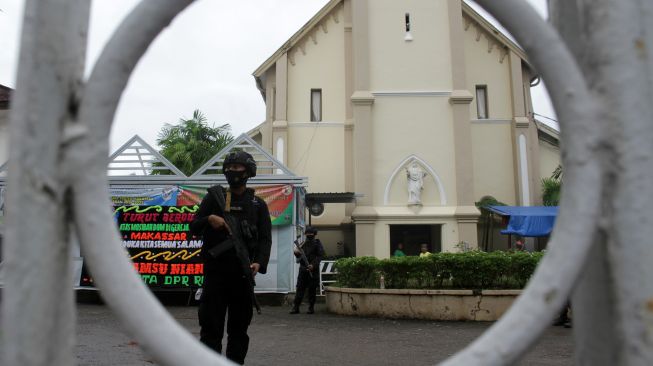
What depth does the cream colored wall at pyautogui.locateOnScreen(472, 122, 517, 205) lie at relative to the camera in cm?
2116

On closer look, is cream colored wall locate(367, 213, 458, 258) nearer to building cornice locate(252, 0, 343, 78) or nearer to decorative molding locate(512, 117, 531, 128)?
decorative molding locate(512, 117, 531, 128)

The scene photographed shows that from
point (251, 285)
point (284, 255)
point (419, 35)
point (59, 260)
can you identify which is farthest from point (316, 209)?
point (59, 260)

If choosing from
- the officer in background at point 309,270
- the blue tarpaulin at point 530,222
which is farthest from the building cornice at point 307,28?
the officer in background at point 309,270

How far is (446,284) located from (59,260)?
9.47 m

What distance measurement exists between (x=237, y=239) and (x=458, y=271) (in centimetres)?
654

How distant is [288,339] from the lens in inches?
285

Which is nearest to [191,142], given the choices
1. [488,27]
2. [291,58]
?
[291,58]

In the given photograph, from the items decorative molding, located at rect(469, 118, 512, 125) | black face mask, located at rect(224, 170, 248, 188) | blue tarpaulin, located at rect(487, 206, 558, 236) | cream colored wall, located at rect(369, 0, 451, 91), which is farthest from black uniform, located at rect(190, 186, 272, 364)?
decorative molding, located at rect(469, 118, 512, 125)

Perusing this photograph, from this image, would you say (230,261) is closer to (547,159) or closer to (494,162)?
(494,162)

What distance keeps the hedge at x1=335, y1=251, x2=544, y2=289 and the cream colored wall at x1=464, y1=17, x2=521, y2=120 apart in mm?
13064

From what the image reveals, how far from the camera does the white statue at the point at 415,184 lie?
61.0 feet

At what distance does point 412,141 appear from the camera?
1908cm

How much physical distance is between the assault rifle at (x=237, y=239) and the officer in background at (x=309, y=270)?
7.18 meters

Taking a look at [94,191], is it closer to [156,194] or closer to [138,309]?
[138,309]
